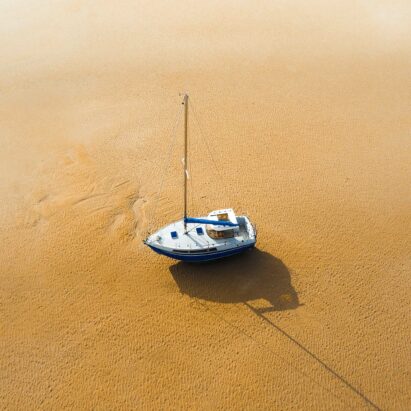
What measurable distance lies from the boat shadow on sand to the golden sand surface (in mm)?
102

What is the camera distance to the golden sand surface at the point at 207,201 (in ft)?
58.9

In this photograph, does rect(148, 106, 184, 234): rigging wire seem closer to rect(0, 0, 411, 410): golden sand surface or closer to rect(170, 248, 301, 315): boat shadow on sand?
rect(0, 0, 411, 410): golden sand surface

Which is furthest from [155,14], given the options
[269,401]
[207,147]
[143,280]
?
[269,401]

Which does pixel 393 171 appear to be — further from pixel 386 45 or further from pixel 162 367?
pixel 162 367

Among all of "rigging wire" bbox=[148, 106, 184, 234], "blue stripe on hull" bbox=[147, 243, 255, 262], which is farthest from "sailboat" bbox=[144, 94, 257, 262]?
"rigging wire" bbox=[148, 106, 184, 234]

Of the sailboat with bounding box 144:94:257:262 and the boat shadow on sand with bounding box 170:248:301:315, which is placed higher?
the sailboat with bounding box 144:94:257:262

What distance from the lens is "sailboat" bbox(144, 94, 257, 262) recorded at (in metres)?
19.8

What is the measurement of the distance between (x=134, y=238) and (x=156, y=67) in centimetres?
1681

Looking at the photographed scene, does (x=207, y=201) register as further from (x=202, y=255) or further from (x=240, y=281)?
(x=240, y=281)

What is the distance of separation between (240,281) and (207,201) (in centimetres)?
554

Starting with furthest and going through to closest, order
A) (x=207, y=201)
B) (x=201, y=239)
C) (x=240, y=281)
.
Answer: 1. (x=207, y=201)
2. (x=240, y=281)
3. (x=201, y=239)

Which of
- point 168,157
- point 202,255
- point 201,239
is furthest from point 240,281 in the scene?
point 168,157

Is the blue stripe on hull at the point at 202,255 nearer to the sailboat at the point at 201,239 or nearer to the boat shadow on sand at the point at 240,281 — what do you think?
the sailboat at the point at 201,239

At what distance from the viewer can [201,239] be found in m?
20.2
